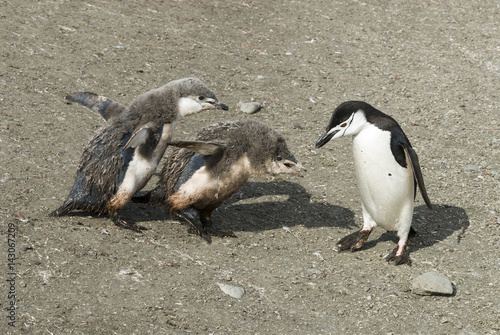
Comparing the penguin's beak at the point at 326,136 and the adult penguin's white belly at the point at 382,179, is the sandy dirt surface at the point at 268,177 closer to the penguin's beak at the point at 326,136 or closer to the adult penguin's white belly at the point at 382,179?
the adult penguin's white belly at the point at 382,179

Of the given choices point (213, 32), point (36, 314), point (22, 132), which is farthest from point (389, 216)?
point (213, 32)

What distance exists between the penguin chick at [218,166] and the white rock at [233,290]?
0.75 metres

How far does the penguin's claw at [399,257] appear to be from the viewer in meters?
5.21

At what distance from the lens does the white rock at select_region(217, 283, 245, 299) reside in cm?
451

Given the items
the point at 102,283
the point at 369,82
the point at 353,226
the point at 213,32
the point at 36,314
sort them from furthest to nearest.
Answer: the point at 213,32 → the point at 369,82 → the point at 353,226 → the point at 102,283 → the point at 36,314

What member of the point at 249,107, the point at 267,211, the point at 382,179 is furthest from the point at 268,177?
the point at 382,179

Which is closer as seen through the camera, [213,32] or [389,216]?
[389,216]

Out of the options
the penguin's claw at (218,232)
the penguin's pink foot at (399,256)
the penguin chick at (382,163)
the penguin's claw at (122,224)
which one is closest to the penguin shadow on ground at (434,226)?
the penguin's pink foot at (399,256)

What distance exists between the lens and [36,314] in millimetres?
3924

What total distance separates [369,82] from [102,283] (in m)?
5.32

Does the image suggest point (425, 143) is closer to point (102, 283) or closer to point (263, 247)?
point (263, 247)

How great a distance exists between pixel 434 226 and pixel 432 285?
3.88 feet

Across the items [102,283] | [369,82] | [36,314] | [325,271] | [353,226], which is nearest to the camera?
[36,314]

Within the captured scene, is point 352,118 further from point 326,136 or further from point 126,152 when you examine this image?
point 126,152
